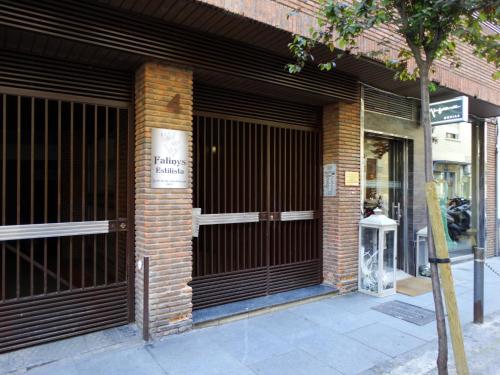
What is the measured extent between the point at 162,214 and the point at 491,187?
30.0 ft

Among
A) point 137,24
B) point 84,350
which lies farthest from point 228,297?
point 137,24

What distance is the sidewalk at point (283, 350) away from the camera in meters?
3.73

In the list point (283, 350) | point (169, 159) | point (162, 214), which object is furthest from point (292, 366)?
point (169, 159)

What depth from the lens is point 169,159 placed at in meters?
4.45

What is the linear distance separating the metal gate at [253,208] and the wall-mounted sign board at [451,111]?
2.45m

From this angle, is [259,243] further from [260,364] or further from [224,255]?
[260,364]

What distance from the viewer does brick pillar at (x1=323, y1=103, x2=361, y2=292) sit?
6293 mm

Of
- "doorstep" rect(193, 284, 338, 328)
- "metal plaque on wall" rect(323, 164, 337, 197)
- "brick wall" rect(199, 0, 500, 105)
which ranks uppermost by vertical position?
"brick wall" rect(199, 0, 500, 105)

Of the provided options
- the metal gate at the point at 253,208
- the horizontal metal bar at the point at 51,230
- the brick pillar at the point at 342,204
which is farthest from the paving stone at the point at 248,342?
the brick pillar at the point at 342,204

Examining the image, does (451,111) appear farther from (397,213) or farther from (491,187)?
(491,187)

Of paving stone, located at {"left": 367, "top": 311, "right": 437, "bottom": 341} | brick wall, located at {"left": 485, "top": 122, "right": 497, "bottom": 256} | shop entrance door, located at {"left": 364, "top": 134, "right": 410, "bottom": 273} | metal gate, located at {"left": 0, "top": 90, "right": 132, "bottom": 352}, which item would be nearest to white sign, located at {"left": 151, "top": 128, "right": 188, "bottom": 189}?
metal gate, located at {"left": 0, "top": 90, "right": 132, "bottom": 352}

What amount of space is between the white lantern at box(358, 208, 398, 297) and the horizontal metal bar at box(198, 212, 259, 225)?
6.71ft

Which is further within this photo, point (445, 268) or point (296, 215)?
point (296, 215)

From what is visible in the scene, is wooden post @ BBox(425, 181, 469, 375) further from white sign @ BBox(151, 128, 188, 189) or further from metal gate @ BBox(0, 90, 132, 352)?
metal gate @ BBox(0, 90, 132, 352)
